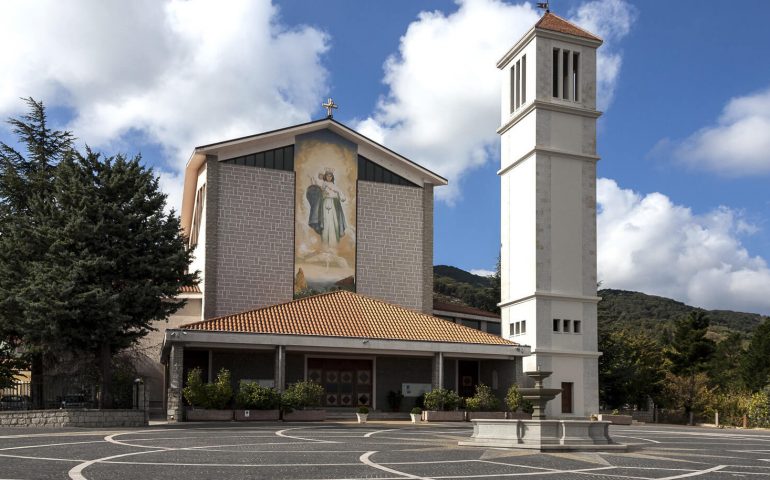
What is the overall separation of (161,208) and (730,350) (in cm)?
5991

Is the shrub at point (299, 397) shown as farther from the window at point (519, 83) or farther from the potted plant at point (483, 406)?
the window at point (519, 83)

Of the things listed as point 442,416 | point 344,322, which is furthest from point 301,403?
point 442,416

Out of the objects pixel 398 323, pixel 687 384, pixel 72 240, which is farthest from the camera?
pixel 687 384

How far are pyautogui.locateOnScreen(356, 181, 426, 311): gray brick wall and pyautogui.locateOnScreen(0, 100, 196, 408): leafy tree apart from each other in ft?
58.5

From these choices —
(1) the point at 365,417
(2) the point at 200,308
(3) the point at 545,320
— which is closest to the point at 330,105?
(2) the point at 200,308

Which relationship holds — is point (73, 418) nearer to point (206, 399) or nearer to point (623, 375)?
point (206, 399)

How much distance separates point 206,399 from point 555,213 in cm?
2273

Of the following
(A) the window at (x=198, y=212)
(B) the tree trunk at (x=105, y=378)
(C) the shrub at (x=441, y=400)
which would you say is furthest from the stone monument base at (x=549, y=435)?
(A) the window at (x=198, y=212)

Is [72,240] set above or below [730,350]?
above

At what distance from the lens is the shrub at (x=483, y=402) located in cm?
4150

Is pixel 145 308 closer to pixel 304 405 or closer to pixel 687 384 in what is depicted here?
pixel 304 405

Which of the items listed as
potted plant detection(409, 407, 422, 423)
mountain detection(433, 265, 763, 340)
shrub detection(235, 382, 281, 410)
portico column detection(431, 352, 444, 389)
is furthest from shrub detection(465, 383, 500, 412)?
mountain detection(433, 265, 763, 340)

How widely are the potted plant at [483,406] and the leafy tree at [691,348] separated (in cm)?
3145

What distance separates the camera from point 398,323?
4406cm
